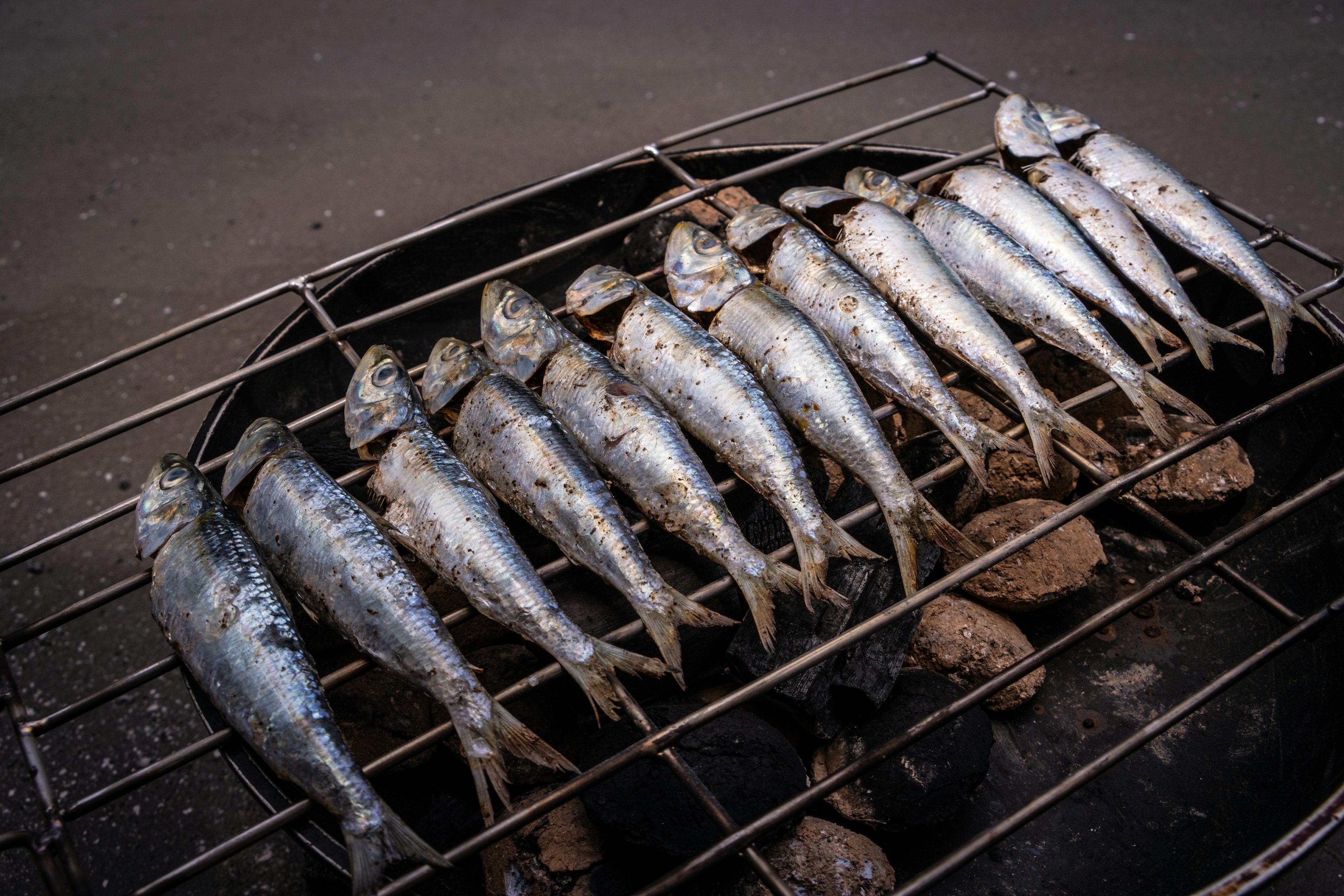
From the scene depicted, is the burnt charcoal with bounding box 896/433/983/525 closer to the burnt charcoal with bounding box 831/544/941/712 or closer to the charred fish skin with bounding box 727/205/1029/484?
the charred fish skin with bounding box 727/205/1029/484

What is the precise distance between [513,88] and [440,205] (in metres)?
1.56

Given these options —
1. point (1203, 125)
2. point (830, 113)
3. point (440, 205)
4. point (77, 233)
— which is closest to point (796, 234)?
point (440, 205)

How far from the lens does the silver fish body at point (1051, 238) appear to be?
2.53m

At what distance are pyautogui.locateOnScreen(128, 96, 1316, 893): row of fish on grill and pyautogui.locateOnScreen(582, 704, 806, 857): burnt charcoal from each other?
0.22 metres

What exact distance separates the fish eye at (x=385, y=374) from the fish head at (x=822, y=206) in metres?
1.46

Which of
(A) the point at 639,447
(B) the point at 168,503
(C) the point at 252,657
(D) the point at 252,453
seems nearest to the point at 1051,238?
(A) the point at 639,447

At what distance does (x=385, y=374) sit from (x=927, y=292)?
5.31 ft

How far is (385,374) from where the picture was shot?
2262 mm

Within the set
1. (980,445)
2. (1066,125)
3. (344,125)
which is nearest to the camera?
(980,445)

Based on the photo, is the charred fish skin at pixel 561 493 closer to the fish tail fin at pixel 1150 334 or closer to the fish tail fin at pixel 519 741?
the fish tail fin at pixel 519 741

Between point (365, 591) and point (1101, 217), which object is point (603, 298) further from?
point (1101, 217)

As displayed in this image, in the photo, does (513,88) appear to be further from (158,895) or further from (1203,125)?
(158,895)

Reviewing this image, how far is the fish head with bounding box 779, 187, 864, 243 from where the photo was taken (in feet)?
9.15

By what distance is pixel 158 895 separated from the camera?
4.93 feet
